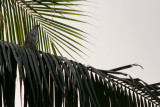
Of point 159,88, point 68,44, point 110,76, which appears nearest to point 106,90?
point 110,76

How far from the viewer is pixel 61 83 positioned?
183 cm

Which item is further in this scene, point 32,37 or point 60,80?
point 32,37

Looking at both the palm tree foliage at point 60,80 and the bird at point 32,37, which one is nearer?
the palm tree foliage at point 60,80

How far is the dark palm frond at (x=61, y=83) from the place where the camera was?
1694mm

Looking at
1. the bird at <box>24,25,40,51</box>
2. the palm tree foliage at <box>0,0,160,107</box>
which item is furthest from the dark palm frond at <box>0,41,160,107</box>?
the bird at <box>24,25,40,51</box>

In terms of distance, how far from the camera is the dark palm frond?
1.69 meters

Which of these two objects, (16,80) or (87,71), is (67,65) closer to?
(87,71)

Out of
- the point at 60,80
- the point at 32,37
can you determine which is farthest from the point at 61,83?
the point at 32,37

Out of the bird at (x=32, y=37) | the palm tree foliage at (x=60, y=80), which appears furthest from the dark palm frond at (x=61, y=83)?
the bird at (x=32, y=37)

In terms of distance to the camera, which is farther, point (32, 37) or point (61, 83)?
point (32, 37)

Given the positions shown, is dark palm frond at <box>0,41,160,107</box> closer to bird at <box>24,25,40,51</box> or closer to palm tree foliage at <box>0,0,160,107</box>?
palm tree foliage at <box>0,0,160,107</box>

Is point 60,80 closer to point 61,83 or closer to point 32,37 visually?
point 61,83

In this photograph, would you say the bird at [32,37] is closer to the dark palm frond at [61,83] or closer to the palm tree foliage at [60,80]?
the palm tree foliage at [60,80]

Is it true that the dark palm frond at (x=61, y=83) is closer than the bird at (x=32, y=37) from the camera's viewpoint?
Yes
